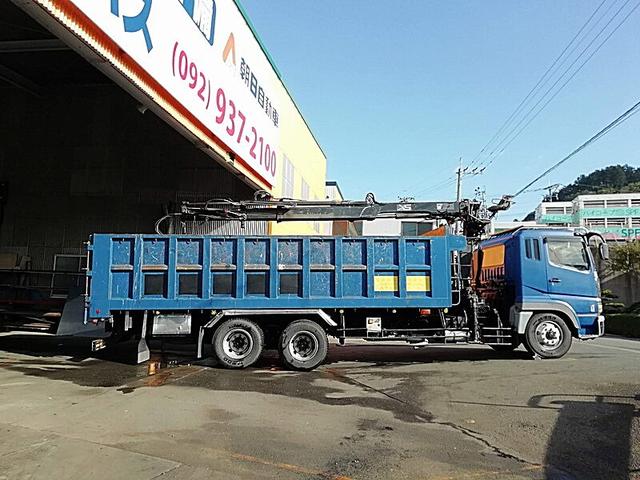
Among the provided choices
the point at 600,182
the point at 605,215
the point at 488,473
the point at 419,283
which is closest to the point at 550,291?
the point at 419,283

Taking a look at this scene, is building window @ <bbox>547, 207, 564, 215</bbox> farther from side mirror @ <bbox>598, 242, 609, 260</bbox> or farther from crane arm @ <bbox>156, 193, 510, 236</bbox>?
crane arm @ <bbox>156, 193, 510, 236</bbox>

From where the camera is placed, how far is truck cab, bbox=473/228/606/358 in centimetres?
1130

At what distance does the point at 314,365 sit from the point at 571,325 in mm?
5764

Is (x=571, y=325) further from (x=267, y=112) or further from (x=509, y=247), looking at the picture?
(x=267, y=112)

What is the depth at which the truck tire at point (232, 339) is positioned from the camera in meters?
10.2

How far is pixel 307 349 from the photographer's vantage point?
10.3 metres

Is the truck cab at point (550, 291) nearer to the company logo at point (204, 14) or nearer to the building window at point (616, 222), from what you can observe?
the company logo at point (204, 14)

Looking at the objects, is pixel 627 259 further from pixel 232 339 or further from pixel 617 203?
pixel 617 203

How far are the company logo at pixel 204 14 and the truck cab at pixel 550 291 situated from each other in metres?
7.81

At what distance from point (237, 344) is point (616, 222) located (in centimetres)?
7299

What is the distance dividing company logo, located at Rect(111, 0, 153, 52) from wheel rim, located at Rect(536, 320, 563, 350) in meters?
9.37

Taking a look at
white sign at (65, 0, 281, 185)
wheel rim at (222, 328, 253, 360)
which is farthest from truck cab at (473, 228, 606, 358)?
white sign at (65, 0, 281, 185)

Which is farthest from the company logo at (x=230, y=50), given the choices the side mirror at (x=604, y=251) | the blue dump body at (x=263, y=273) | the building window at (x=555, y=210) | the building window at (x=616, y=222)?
the building window at (x=555, y=210)

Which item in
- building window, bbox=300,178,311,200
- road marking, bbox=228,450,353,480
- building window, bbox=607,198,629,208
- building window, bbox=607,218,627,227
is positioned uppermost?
building window, bbox=607,198,629,208
